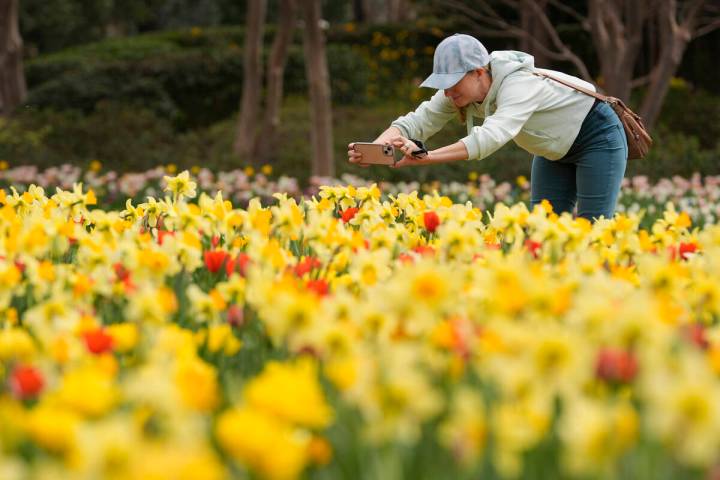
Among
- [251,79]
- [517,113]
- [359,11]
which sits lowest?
[251,79]

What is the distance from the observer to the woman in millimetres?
4227

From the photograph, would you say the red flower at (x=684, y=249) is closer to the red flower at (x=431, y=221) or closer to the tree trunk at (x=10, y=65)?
the red flower at (x=431, y=221)

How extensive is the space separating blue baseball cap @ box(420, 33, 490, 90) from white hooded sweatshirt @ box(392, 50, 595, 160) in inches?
6.4

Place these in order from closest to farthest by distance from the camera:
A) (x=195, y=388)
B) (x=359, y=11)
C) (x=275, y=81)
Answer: (x=195, y=388) < (x=275, y=81) < (x=359, y=11)

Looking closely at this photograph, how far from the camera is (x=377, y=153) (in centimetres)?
420

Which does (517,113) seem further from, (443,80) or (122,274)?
(122,274)

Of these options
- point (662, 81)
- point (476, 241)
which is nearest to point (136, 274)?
point (476, 241)

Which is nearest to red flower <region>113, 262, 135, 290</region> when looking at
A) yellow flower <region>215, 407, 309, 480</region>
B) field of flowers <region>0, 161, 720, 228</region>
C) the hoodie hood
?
yellow flower <region>215, 407, 309, 480</region>

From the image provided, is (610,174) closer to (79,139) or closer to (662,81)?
(662,81)

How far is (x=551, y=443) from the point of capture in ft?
5.86

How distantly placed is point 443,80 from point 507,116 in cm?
30

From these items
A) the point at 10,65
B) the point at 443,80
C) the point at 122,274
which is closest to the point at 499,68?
the point at 443,80

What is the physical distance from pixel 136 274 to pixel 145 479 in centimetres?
139

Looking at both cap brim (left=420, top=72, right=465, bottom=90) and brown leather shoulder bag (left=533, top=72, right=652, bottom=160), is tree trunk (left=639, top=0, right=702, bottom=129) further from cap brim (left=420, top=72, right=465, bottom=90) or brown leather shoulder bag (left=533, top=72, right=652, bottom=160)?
cap brim (left=420, top=72, right=465, bottom=90)
